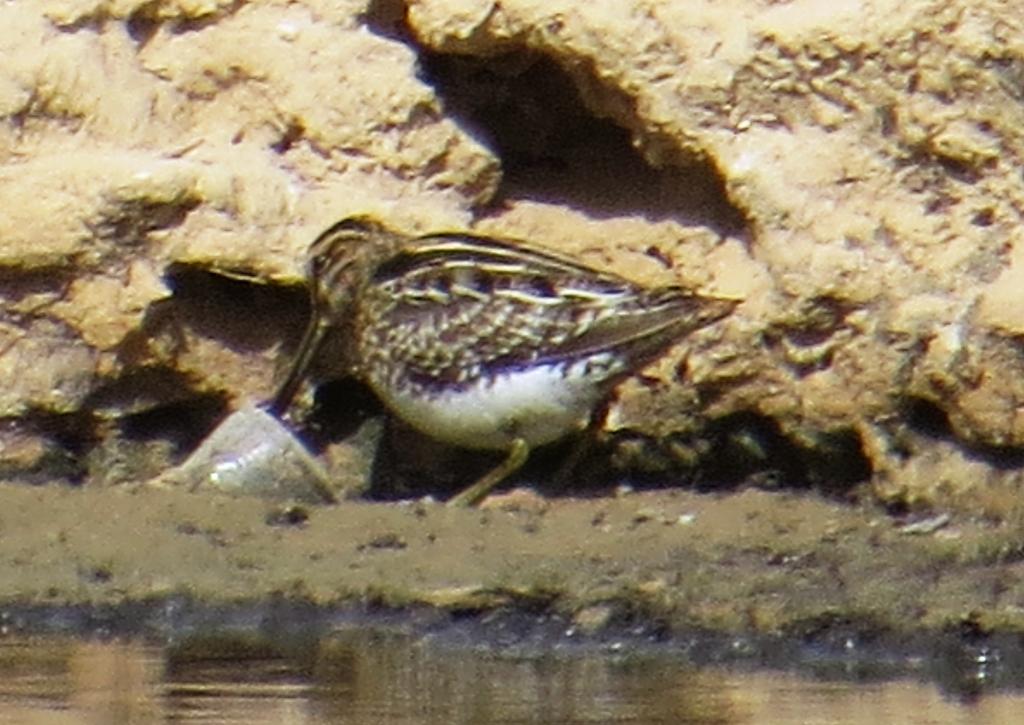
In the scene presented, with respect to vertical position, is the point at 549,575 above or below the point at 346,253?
below

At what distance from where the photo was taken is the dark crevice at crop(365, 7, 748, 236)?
27.5 feet

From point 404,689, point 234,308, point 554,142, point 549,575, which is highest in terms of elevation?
point 554,142

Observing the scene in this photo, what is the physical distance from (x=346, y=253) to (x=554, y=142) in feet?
2.52

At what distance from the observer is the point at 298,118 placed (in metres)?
8.37

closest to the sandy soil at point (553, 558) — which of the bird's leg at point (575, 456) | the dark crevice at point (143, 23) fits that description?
the bird's leg at point (575, 456)

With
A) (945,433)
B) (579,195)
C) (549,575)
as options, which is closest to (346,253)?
(579,195)

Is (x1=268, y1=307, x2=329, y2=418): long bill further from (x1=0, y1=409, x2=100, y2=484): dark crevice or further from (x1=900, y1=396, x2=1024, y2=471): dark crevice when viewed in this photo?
(x1=900, y1=396, x2=1024, y2=471): dark crevice

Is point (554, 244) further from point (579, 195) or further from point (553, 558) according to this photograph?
point (553, 558)

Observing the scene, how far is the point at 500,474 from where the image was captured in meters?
8.52

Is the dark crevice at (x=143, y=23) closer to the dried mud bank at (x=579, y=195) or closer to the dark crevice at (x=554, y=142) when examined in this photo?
the dried mud bank at (x=579, y=195)

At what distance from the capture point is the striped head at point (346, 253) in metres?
8.33

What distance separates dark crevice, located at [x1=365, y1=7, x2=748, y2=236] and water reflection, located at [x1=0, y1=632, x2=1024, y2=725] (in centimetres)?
178

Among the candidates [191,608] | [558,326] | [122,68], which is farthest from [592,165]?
[191,608]

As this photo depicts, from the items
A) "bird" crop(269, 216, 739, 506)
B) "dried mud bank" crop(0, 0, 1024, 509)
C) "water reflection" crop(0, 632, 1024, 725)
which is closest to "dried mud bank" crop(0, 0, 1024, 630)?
"dried mud bank" crop(0, 0, 1024, 509)
